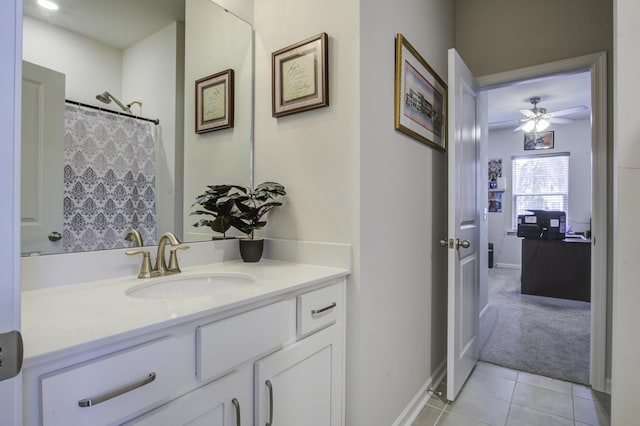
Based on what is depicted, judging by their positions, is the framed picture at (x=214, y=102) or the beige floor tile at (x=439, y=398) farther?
the beige floor tile at (x=439, y=398)

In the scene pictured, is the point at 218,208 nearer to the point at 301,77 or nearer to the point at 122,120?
the point at 122,120

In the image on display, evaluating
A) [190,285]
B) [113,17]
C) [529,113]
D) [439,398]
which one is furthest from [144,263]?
[529,113]

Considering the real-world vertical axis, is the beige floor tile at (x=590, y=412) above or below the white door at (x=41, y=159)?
below

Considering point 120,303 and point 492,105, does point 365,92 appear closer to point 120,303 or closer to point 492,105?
Result: point 120,303

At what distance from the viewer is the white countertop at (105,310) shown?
2.11 feet

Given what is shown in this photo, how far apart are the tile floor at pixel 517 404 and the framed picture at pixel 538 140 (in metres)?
5.16

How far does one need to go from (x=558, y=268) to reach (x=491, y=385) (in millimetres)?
2932

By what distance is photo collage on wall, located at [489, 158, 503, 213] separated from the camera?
6.48 metres

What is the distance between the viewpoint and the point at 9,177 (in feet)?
1.46

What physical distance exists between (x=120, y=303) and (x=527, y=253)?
4.99 meters

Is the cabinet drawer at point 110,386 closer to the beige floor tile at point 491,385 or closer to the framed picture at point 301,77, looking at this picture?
the framed picture at point 301,77

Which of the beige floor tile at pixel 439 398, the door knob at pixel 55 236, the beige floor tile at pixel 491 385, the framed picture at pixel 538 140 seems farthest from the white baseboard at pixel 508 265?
the door knob at pixel 55 236

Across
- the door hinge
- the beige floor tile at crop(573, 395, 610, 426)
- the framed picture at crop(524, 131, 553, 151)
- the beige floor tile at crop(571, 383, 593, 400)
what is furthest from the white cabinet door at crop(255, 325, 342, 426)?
the framed picture at crop(524, 131, 553, 151)

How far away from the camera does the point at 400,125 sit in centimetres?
165
